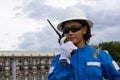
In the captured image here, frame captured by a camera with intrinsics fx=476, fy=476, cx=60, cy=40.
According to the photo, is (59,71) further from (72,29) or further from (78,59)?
(72,29)

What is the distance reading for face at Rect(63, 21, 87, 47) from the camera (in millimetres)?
4305

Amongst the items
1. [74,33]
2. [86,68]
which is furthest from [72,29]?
[86,68]

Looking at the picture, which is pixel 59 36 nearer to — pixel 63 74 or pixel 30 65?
pixel 63 74

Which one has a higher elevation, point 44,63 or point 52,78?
point 44,63

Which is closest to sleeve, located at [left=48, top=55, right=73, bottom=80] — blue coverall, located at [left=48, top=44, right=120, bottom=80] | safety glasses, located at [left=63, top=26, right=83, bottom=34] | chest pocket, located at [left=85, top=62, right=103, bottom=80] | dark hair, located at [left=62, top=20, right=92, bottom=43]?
blue coverall, located at [left=48, top=44, right=120, bottom=80]

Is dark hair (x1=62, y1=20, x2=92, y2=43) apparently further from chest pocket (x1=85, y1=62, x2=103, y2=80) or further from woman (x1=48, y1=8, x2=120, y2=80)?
chest pocket (x1=85, y1=62, x2=103, y2=80)

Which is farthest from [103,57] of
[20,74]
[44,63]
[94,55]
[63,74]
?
[44,63]

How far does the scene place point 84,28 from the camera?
4.50 meters

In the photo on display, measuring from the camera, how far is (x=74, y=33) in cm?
433

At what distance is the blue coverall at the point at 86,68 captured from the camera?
411cm

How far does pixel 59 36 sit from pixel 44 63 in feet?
34.0

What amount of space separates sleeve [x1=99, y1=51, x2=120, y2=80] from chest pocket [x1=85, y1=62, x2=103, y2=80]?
0.11 m

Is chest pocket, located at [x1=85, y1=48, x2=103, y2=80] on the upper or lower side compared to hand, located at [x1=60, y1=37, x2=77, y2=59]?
lower

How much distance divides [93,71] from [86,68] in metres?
0.07
